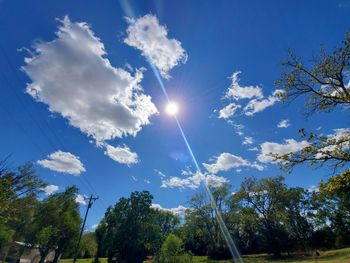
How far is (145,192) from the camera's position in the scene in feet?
177

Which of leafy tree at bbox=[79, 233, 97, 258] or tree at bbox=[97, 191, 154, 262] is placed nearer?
tree at bbox=[97, 191, 154, 262]

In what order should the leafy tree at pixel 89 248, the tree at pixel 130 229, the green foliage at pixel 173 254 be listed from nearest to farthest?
the green foliage at pixel 173 254
the tree at pixel 130 229
the leafy tree at pixel 89 248

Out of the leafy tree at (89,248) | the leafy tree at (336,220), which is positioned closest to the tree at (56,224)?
the leafy tree at (89,248)

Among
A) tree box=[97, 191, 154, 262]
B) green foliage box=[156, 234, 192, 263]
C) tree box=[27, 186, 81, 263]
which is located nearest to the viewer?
green foliage box=[156, 234, 192, 263]

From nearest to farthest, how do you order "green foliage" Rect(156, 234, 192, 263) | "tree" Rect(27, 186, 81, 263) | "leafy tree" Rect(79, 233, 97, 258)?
"green foliage" Rect(156, 234, 192, 263) < "tree" Rect(27, 186, 81, 263) < "leafy tree" Rect(79, 233, 97, 258)

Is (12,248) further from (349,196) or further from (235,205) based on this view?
(349,196)

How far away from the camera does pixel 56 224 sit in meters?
42.0

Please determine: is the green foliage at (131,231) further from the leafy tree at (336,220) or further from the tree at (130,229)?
the leafy tree at (336,220)

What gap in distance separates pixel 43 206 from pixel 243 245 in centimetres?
4443

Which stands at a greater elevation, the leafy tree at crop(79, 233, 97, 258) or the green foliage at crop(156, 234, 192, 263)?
the leafy tree at crop(79, 233, 97, 258)

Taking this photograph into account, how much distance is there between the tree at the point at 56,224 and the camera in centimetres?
3828

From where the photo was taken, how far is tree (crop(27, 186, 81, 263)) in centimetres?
3828

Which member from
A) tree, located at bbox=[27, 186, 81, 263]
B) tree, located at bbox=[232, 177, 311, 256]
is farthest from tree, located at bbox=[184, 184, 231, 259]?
tree, located at bbox=[27, 186, 81, 263]

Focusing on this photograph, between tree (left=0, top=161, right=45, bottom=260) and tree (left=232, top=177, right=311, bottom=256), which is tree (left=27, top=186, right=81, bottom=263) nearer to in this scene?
tree (left=0, top=161, right=45, bottom=260)
